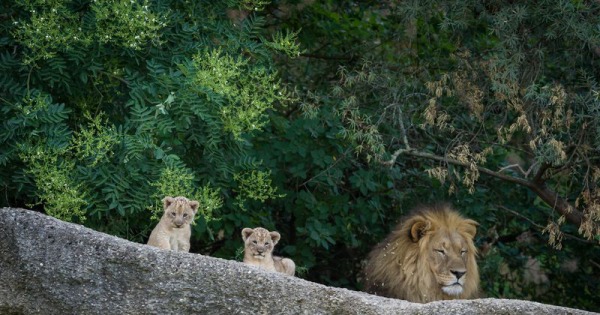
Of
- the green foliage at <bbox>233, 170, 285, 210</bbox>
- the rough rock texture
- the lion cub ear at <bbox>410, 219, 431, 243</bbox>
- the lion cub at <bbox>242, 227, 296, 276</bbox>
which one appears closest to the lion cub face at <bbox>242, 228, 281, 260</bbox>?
the lion cub at <bbox>242, 227, 296, 276</bbox>

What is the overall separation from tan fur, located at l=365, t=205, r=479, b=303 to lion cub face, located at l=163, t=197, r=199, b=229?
183cm

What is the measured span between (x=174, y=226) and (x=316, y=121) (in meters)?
2.97

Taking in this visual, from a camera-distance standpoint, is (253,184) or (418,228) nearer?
(418,228)

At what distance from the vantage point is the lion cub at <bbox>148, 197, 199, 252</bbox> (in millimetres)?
7059

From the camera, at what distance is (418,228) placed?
8375 millimetres

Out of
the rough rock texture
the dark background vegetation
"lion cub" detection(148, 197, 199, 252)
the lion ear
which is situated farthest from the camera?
the lion ear

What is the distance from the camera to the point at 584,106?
8547mm

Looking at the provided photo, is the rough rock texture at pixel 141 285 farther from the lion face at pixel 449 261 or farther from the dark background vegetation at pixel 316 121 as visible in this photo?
the lion face at pixel 449 261

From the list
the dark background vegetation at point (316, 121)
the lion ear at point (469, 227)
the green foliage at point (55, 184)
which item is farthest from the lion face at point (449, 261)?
the green foliage at point (55, 184)

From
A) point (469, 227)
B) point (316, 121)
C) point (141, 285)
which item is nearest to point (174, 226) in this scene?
point (141, 285)

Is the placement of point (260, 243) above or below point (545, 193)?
below

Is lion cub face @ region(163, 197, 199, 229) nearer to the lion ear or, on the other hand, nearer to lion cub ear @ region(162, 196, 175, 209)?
lion cub ear @ region(162, 196, 175, 209)

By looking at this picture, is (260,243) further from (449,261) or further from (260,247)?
(449,261)

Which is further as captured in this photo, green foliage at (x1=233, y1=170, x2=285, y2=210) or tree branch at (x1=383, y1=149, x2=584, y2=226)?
tree branch at (x1=383, y1=149, x2=584, y2=226)
